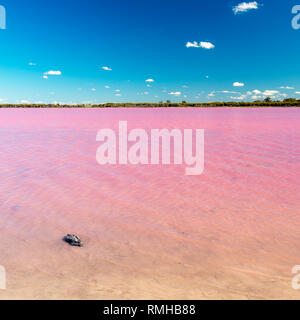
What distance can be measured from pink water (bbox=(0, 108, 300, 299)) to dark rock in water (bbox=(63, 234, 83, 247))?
9cm

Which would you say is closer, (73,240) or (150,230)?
(73,240)

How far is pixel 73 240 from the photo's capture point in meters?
3.21

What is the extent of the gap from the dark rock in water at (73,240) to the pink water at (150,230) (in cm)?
9

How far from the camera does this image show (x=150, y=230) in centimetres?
358

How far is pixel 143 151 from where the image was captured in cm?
859

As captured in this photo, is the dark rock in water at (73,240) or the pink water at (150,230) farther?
the dark rock in water at (73,240)

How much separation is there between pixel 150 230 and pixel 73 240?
106 centimetres

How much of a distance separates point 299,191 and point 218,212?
196cm

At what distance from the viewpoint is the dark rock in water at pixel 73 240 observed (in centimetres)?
320

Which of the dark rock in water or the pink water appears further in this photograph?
the dark rock in water

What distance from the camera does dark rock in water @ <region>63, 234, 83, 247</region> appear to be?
10.5 feet
